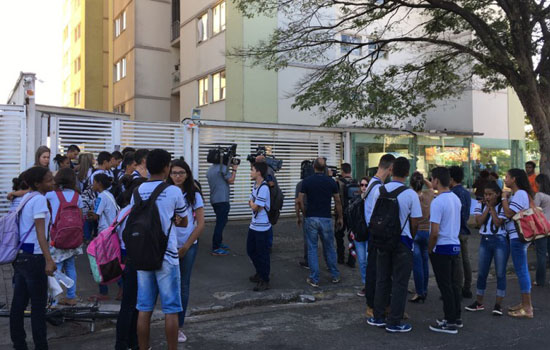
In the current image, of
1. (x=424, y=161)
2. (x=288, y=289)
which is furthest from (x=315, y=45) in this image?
(x=288, y=289)

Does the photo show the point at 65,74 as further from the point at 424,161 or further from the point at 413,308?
the point at 413,308

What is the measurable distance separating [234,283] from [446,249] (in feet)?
11.8

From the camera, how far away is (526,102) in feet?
36.0

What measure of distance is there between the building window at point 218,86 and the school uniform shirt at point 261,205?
43.4ft

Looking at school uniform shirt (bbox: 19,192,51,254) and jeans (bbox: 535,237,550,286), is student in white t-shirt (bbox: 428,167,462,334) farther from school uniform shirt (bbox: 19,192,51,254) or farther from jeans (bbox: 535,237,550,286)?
school uniform shirt (bbox: 19,192,51,254)

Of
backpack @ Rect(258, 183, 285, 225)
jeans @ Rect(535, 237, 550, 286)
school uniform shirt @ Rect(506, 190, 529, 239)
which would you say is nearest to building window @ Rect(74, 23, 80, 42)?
backpack @ Rect(258, 183, 285, 225)

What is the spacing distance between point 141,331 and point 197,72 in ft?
61.0

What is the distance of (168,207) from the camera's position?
4.11 meters

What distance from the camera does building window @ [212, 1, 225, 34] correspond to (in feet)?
65.5

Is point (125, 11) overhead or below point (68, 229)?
overhead

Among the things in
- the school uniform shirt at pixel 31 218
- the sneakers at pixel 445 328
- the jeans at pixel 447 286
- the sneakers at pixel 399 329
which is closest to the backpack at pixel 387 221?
the jeans at pixel 447 286

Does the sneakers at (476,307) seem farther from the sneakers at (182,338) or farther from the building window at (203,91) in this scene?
the building window at (203,91)

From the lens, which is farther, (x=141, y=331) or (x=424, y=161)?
(x=424, y=161)

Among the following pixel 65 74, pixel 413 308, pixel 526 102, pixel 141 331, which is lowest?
pixel 413 308
